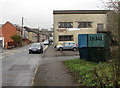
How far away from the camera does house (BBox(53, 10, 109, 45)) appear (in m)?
49.6

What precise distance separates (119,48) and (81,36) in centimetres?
991

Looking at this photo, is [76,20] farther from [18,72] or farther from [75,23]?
[18,72]

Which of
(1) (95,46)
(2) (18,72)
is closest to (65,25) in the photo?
(1) (95,46)

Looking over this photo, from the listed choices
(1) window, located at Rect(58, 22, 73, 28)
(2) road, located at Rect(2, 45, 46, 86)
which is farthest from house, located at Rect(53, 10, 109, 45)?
(2) road, located at Rect(2, 45, 46, 86)

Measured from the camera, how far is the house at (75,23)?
163ft

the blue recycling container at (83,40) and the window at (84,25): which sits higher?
the window at (84,25)

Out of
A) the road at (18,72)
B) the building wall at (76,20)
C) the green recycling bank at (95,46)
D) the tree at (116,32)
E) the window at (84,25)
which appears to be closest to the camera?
the tree at (116,32)

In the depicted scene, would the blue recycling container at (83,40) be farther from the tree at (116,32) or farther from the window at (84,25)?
the window at (84,25)

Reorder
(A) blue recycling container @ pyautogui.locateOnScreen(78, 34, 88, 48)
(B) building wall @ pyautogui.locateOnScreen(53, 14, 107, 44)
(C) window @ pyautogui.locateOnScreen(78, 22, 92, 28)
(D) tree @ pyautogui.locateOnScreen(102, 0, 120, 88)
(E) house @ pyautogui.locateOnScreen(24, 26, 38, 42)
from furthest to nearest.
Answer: (E) house @ pyautogui.locateOnScreen(24, 26, 38, 42) < (C) window @ pyautogui.locateOnScreen(78, 22, 92, 28) < (B) building wall @ pyautogui.locateOnScreen(53, 14, 107, 44) < (A) blue recycling container @ pyautogui.locateOnScreen(78, 34, 88, 48) < (D) tree @ pyautogui.locateOnScreen(102, 0, 120, 88)

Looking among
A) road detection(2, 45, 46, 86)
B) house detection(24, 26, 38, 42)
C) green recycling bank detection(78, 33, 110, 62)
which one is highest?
house detection(24, 26, 38, 42)

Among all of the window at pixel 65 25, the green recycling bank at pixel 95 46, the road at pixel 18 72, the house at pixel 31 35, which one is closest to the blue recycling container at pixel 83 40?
the green recycling bank at pixel 95 46

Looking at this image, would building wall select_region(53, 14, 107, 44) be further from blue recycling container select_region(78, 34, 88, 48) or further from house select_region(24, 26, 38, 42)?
house select_region(24, 26, 38, 42)

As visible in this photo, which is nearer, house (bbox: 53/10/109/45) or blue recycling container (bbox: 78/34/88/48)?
blue recycling container (bbox: 78/34/88/48)

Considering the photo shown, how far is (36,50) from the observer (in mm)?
33375
